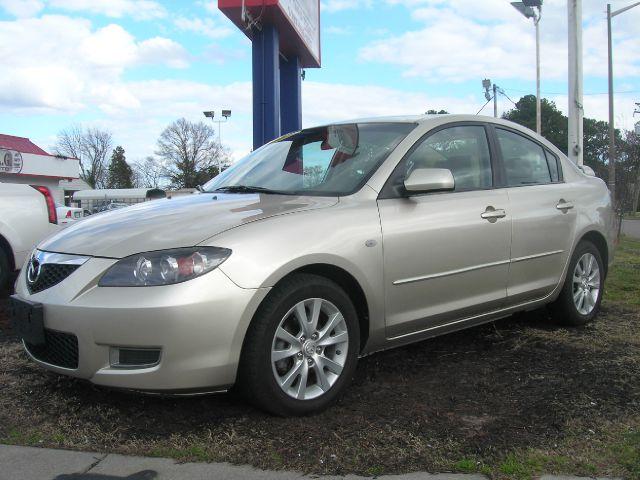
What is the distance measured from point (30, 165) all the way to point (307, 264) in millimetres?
42193

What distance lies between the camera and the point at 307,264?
3.09 meters

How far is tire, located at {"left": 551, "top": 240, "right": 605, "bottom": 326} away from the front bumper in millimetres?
2986

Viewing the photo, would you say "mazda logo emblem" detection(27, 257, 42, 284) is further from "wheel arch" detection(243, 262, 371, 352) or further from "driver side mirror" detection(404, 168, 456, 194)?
"driver side mirror" detection(404, 168, 456, 194)

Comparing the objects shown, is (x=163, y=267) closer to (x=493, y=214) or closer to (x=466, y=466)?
(x=466, y=466)

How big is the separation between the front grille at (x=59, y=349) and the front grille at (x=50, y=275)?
26 centimetres

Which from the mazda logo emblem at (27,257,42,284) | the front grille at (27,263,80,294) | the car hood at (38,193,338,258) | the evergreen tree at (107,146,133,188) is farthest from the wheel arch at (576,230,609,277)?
the evergreen tree at (107,146,133,188)

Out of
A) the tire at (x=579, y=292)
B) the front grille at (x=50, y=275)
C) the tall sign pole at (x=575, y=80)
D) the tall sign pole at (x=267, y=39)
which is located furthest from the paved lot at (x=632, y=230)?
the front grille at (x=50, y=275)

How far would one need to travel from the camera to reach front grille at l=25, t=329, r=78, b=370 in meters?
2.92

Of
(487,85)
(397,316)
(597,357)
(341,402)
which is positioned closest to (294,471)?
(341,402)

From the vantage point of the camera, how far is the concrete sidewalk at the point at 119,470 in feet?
8.29

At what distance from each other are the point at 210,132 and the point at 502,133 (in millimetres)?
80159

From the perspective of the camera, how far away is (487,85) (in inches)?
1117

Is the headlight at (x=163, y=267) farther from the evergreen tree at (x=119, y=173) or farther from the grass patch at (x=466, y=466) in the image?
the evergreen tree at (x=119, y=173)

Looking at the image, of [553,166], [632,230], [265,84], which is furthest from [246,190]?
[632,230]
